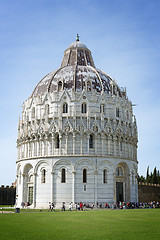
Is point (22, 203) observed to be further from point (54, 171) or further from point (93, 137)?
point (93, 137)

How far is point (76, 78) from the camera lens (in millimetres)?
61031

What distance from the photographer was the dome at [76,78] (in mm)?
59969

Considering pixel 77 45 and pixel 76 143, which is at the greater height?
pixel 77 45

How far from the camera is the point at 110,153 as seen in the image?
2210 inches

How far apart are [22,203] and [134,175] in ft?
73.6

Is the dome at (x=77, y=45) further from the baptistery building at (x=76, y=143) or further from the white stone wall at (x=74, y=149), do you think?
the white stone wall at (x=74, y=149)

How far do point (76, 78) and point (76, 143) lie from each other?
13.9 metres

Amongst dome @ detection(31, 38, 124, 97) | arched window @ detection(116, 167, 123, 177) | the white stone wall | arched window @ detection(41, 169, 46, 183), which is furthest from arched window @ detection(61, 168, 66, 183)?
dome @ detection(31, 38, 124, 97)

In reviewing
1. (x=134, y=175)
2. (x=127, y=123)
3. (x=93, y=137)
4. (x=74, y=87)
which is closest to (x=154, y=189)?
(x=134, y=175)

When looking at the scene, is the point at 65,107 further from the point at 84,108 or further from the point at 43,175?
the point at 43,175

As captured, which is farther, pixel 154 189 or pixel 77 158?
pixel 154 189

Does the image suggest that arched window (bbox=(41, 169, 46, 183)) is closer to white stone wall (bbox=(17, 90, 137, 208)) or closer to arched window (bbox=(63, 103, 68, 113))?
white stone wall (bbox=(17, 90, 137, 208))

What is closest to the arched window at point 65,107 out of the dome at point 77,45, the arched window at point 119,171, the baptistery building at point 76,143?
the baptistery building at point 76,143

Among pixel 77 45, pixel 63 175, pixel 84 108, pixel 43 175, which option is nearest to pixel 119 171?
pixel 63 175
